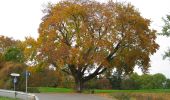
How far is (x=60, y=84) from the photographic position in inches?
3418

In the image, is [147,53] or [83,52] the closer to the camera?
[83,52]

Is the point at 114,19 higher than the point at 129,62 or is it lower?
higher

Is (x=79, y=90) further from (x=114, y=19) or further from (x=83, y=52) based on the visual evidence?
(x=114, y=19)

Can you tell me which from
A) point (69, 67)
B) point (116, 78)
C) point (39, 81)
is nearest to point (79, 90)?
point (69, 67)

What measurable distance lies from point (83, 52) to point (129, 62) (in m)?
6.69

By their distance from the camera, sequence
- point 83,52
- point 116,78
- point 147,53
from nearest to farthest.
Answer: point 83,52 → point 147,53 → point 116,78

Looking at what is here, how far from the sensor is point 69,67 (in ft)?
201

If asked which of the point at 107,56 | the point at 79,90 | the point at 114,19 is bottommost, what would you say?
the point at 79,90

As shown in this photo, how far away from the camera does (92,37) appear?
5766 centimetres

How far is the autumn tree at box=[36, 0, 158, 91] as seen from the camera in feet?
187

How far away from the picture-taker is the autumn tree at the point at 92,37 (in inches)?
2248

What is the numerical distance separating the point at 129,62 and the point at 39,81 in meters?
26.5

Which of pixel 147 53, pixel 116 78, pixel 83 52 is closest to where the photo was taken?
pixel 83 52

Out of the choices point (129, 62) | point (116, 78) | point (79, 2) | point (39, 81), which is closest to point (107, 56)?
point (129, 62)
